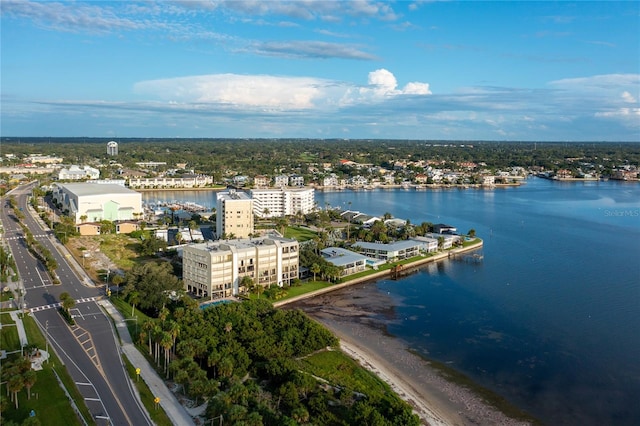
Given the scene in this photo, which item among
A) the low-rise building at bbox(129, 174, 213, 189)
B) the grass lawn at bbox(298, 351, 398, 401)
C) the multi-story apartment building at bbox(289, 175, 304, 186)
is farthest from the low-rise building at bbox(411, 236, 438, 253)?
the low-rise building at bbox(129, 174, 213, 189)

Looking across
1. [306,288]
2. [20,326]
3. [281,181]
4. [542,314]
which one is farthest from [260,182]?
[20,326]

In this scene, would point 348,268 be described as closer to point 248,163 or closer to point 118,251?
point 118,251

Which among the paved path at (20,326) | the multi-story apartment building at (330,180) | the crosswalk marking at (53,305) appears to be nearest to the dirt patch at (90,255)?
the crosswalk marking at (53,305)

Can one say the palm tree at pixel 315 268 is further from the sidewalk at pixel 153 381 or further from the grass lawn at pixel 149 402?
the grass lawn at pixel 149 402

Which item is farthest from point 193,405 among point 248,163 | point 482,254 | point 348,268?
point 248,163

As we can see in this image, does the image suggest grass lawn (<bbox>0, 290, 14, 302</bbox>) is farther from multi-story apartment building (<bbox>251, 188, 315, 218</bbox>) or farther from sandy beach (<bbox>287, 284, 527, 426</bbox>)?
multi-story apartment building (<bbox>251, 188, 315, 218</bbox>)

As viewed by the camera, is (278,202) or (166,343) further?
(278,202)

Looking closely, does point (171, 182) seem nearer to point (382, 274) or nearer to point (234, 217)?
point (234, 217)
